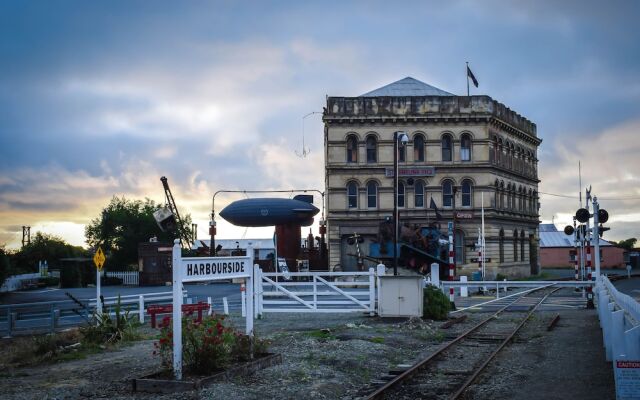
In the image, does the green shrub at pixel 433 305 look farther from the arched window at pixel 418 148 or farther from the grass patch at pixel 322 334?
the arched window at pixel 418 148

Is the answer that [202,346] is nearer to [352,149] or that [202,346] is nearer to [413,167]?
[352,149]

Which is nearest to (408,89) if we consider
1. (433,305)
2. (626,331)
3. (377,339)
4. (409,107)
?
(409,107)

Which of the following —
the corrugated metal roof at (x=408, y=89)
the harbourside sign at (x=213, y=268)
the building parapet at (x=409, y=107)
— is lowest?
the harbourside sign at (x=213, y=268)

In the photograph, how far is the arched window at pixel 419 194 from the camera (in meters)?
52.1

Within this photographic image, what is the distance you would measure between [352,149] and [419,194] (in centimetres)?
599

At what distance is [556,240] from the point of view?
3691 inches

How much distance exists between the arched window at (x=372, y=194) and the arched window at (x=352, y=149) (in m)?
2.11

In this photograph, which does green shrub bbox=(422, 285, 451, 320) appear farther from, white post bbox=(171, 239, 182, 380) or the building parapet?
the building parapet

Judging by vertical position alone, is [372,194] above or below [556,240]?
above

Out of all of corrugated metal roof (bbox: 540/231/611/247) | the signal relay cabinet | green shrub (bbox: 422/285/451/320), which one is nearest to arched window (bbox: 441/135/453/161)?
green shrub (bbox: 422/285/451/320)

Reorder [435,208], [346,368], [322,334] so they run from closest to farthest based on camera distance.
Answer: [346,368], [322,334], [435,208]

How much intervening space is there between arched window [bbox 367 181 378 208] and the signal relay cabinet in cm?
3009

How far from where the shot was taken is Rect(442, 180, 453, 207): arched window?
171 feet

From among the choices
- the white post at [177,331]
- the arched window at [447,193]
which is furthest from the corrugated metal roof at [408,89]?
the white post at [177,331]
